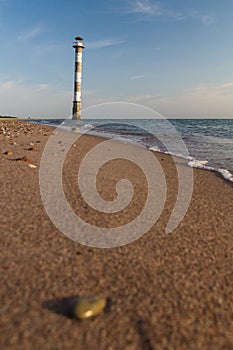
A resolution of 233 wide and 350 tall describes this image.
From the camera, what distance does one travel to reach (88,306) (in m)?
1.59

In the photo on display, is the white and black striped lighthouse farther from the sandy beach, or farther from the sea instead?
the sandy beach

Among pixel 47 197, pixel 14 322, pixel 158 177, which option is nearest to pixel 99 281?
pixel 14 322

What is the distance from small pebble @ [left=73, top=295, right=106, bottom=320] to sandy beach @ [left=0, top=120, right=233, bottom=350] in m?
0.03

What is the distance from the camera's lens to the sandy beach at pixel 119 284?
1456 millimetres

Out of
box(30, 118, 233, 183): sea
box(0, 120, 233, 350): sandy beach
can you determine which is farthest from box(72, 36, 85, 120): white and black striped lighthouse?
box(0, 120, 233, 350): sandy beach

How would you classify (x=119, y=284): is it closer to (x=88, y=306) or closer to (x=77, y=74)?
(x=88, y=306)

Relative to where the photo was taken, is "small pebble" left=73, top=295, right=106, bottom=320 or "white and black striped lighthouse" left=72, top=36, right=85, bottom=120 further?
"white and black striped lighthouse" left=72, top=36, right=85, bottom=120

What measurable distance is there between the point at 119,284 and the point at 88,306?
33 centimetres

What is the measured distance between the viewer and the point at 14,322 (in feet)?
4.83

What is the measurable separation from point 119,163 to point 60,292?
4.77 metres

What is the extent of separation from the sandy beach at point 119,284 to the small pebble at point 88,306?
34mm

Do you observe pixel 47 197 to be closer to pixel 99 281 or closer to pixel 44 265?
pixel 44 265

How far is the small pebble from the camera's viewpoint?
1.55 meters

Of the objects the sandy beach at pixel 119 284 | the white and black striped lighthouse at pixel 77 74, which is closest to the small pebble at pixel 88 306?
A: the sandy beach at pixel 119 284
